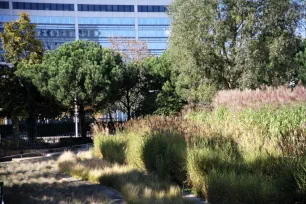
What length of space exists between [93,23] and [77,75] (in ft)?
169

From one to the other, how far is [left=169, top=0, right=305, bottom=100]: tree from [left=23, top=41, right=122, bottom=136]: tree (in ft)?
14.7

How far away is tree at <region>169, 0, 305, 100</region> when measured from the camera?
17766 millimetres

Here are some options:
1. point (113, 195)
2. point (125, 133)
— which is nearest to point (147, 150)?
point (113, 195)

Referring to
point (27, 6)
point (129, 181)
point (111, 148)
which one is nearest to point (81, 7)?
point (27, 6)

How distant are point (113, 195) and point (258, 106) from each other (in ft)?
23.5

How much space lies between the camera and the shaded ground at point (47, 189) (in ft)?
21.6

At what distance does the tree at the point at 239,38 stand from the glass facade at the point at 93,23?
4573 cm

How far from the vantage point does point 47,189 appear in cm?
758

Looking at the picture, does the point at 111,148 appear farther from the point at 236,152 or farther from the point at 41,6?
the point at 41,6

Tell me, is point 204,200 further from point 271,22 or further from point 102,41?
point 102,41

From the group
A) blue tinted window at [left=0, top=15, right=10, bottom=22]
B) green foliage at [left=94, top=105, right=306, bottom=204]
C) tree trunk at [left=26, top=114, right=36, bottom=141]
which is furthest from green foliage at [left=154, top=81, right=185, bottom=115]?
blue tinted window at [left=0, top=15, right=10, bottom=22]

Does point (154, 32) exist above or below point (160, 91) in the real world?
above

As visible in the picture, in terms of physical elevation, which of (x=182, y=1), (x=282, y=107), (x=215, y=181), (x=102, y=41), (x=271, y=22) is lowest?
(x=215, y=181)

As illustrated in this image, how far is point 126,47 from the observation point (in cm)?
4197
